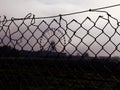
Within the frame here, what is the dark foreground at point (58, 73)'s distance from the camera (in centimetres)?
236

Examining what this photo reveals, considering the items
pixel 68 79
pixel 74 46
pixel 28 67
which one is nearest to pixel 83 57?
pixel 74 46

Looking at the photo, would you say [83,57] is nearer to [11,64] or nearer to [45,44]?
[45,44]

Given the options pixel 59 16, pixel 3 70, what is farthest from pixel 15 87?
pixel 59 16

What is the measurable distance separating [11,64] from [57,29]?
653 millimetres

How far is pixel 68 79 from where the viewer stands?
2.62m

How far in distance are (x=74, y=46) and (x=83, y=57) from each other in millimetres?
106

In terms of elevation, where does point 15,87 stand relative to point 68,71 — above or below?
below

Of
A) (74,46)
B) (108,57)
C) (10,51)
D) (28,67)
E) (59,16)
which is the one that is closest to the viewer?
(108,57)

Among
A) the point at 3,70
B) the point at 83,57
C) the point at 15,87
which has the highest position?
the point at 83,57

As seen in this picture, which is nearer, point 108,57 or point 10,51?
point 108,57

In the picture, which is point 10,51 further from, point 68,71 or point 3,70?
point 68,71

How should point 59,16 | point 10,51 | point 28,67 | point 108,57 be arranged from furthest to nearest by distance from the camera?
point 10,51, point 28,67, point 59,16, point 108,57

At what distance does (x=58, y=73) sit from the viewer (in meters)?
2.61

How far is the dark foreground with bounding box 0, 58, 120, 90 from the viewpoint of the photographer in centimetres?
236
